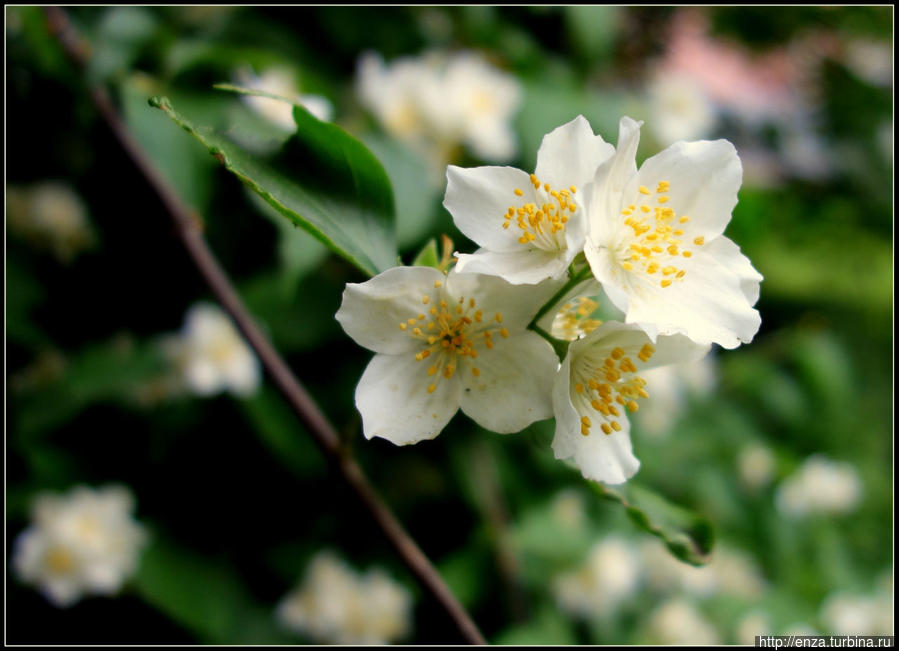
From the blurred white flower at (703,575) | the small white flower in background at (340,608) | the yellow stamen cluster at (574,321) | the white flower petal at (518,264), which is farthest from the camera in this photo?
the blurred white flower at (703,575)

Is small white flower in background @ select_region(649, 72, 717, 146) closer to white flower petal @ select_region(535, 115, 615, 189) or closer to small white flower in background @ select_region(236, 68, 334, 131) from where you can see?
small white flower in background @ select_region(236, 68, 334, 131)

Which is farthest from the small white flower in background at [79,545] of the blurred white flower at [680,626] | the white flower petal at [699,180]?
the white flower petal at [699,180]

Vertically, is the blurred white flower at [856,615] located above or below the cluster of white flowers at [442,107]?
below

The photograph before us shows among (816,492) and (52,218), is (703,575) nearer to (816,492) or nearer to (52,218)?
(816,492)

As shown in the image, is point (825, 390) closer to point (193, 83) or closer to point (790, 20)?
point (790, 20)

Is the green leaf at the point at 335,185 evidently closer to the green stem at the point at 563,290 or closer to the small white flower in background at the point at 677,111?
the green stem at the point at 563,290

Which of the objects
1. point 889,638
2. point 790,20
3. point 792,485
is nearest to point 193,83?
point 889,638
